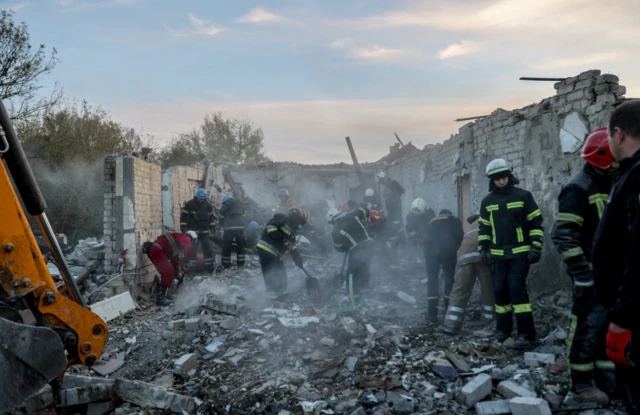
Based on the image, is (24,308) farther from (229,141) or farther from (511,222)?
(229,141)

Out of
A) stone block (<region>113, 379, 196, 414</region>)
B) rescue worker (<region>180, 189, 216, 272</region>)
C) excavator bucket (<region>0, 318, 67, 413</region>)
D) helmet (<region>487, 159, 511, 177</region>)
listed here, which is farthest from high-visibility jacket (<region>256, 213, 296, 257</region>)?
excavator bucket (<region>0, 318, 67, 413</region>)

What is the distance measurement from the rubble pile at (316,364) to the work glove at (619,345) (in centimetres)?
143

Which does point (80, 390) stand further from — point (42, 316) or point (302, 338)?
point (302, 338)

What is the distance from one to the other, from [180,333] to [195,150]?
21439 millimetres

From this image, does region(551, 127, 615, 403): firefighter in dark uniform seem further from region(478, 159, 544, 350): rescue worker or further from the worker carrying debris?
the worker carrying debris

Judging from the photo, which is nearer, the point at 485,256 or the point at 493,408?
the point at 493,408

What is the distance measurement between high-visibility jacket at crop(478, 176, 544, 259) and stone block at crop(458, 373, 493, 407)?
1.48 m

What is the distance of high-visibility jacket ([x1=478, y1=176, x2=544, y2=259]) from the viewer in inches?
179

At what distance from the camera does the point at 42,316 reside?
8.88ft

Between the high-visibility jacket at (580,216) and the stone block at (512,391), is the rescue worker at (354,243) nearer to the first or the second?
the stone block at (512,391)

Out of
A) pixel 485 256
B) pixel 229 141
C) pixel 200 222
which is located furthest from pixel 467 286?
pixel 229 141

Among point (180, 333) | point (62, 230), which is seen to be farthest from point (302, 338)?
point (62, 230)

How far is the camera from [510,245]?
4598 millimetres

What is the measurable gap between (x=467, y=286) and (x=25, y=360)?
452 centimetres
